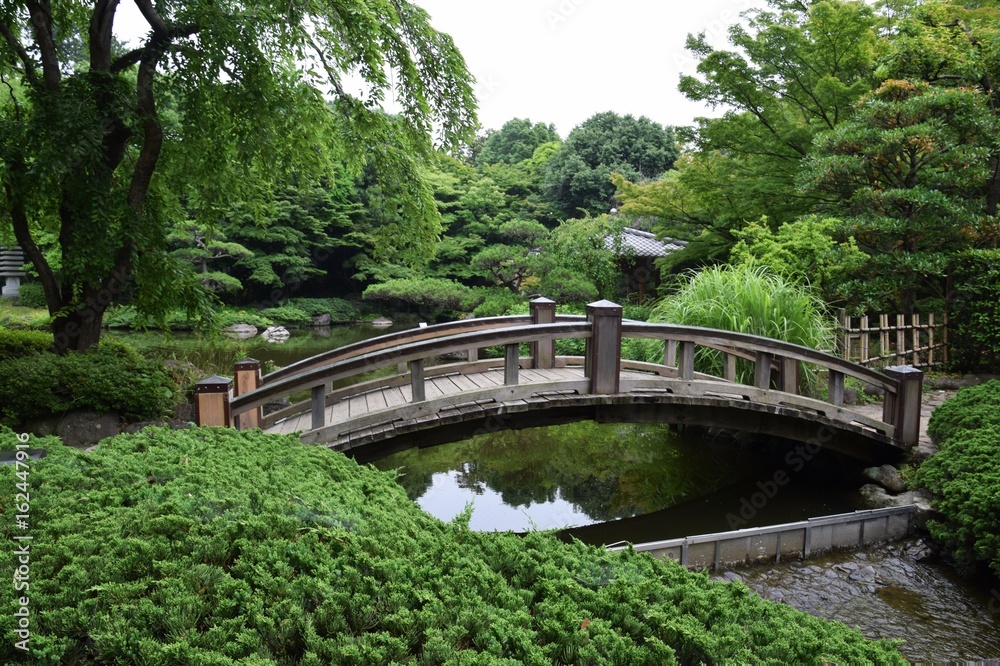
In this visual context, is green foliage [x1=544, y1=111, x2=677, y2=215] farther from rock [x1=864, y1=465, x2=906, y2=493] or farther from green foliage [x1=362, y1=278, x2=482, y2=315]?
rock [x1=864, y1=465, x2=906, y2=493]

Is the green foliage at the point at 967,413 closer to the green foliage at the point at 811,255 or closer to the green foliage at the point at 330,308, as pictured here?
the green foliage at the point at 811,255

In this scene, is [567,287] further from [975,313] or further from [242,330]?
[242,330]

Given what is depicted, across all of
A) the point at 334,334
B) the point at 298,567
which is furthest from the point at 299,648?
the point at 334,334

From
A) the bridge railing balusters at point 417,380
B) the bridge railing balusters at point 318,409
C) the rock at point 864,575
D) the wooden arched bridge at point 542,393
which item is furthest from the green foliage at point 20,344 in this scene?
A: the rock at point 864,575

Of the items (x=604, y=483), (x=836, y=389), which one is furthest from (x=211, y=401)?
(x=836, y=389)

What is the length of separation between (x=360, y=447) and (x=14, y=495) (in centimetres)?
298

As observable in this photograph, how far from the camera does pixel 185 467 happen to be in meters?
2.70

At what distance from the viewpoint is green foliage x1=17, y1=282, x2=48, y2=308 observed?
17984mm

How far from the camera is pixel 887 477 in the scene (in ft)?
21.4

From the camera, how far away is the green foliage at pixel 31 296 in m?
18.0

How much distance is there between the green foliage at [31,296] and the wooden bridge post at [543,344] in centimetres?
1714

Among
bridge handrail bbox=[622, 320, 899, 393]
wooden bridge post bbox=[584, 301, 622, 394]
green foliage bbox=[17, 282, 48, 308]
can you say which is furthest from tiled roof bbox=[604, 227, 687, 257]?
green foliage bbox=[17, 282, 48, 308]

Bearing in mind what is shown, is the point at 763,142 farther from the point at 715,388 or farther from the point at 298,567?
the point at 298,567

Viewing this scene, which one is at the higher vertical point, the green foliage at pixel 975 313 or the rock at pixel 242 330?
the green foliage at pixel 975 313
